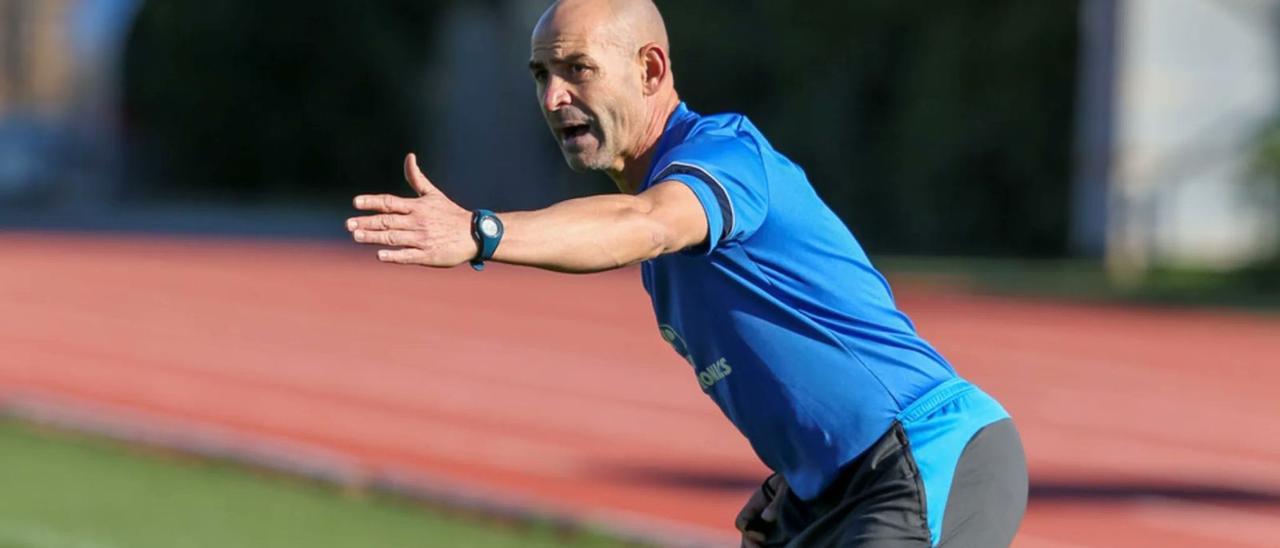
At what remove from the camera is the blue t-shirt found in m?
3.33

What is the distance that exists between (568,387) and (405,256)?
8.95 meters

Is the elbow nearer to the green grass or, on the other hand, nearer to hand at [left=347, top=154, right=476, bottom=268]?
hand at [left=347, top=154, right=476, bottom=268]

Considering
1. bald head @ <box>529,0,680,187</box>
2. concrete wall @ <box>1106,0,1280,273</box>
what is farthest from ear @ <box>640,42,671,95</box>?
concrete wall @ <box>1106,0,1280,273</box>

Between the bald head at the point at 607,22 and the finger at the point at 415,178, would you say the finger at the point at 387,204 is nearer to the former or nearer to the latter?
the finger at the point at 415,178

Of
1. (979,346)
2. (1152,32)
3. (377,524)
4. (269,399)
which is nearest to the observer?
(377,524)

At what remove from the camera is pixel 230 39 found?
37281mm

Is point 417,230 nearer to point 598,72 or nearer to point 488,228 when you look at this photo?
point 488,228

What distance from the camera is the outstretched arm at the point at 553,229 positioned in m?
2.95

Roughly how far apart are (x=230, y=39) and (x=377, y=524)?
31.0m

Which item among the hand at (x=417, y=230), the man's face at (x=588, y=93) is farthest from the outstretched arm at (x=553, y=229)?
the man's face at (x=588, y=93)

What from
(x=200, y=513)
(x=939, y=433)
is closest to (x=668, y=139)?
(x=939, y=433)

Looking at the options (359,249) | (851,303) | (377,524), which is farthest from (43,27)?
(851,303)

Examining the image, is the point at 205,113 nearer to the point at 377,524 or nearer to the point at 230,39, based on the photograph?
the point at 230,39

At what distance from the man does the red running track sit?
145 inches
